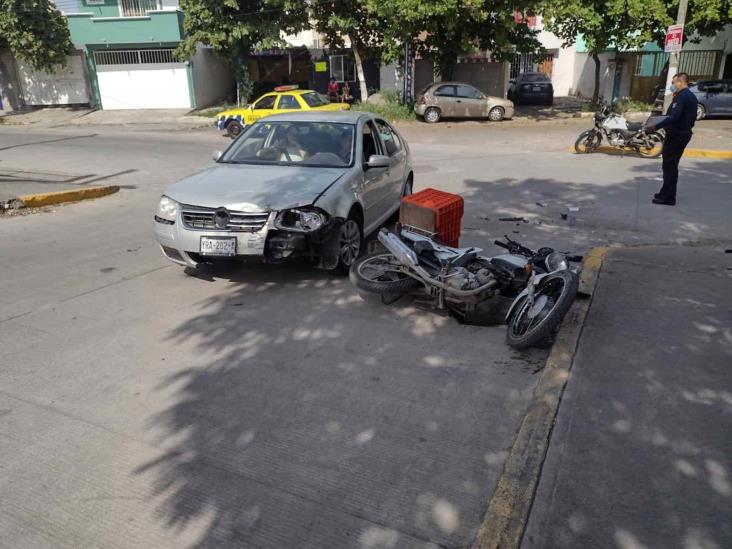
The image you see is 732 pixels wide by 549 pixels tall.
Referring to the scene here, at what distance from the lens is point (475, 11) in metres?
20.1

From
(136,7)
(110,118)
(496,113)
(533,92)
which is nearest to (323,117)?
(496,113)

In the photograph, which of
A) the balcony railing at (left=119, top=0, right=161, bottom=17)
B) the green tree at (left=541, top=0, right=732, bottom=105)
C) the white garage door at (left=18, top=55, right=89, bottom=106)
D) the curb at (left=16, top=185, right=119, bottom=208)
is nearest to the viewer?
the curb at (left=16, top=185, right=119, bottom=208)

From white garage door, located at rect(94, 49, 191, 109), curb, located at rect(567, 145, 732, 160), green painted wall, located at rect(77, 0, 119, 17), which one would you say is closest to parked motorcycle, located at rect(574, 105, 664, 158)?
curb, located at rect(567, 145, 732, 160)

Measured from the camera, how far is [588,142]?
1495 cm

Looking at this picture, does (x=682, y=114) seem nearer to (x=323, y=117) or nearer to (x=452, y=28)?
(x=323, y=117)

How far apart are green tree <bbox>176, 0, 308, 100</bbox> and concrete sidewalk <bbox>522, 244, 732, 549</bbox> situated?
23.6 m

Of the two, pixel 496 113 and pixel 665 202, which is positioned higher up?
pixel 496 113

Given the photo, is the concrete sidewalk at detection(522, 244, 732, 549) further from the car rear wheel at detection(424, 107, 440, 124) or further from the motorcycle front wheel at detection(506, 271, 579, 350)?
the car rear wheel at detection(424, 107, 440, 124)

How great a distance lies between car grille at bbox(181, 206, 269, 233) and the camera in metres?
5.48

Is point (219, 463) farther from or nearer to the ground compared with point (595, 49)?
nearer to the ground

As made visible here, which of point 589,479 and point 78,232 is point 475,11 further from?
point 589,479

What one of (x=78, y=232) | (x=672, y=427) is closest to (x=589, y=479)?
(x=672, y=427)

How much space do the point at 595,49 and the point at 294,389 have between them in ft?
73.9

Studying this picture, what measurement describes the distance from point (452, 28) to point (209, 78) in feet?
47.7
